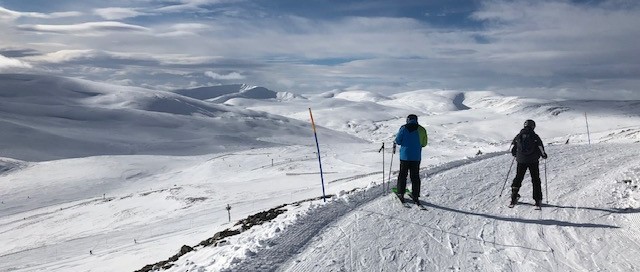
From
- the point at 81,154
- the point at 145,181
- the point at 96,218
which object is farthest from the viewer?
the point at 81,154

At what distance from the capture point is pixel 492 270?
6816 mm

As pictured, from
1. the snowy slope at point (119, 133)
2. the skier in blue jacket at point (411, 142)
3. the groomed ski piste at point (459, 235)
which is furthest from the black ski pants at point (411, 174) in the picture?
the snowy slope at point (119, 133)

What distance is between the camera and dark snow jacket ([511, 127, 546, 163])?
10773 millimetres

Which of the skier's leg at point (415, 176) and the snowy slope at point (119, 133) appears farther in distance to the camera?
the snowy slope at point (119, 133)

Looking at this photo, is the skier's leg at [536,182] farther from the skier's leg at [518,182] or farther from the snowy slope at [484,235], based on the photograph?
the snowy slope at [484,235]

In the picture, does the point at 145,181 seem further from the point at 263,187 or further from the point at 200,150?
the point at 200,150

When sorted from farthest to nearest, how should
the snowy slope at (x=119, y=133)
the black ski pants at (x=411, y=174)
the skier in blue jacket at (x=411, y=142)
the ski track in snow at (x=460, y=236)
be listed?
1. the snowy slope at (x=119, y=133)
2. the black ski pants at (x=411, y=174)
3. the skier in blue jacket at (x=411, y=142)
4. the ski track in snow at (x=460, y=236)

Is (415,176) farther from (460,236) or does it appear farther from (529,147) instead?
(529,147)

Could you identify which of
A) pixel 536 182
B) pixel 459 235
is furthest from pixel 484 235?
pixel 536 182

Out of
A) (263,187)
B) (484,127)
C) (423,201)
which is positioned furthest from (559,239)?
(484,127)

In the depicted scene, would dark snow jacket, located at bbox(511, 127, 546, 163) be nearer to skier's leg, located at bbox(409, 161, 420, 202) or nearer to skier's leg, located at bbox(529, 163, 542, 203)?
skier's leg, located at bbox(529, 163, 542, 203)

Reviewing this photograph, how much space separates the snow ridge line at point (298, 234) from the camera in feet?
23.7

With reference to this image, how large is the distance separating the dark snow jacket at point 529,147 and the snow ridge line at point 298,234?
12.9 feet

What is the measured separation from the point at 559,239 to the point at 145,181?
2742 inches
